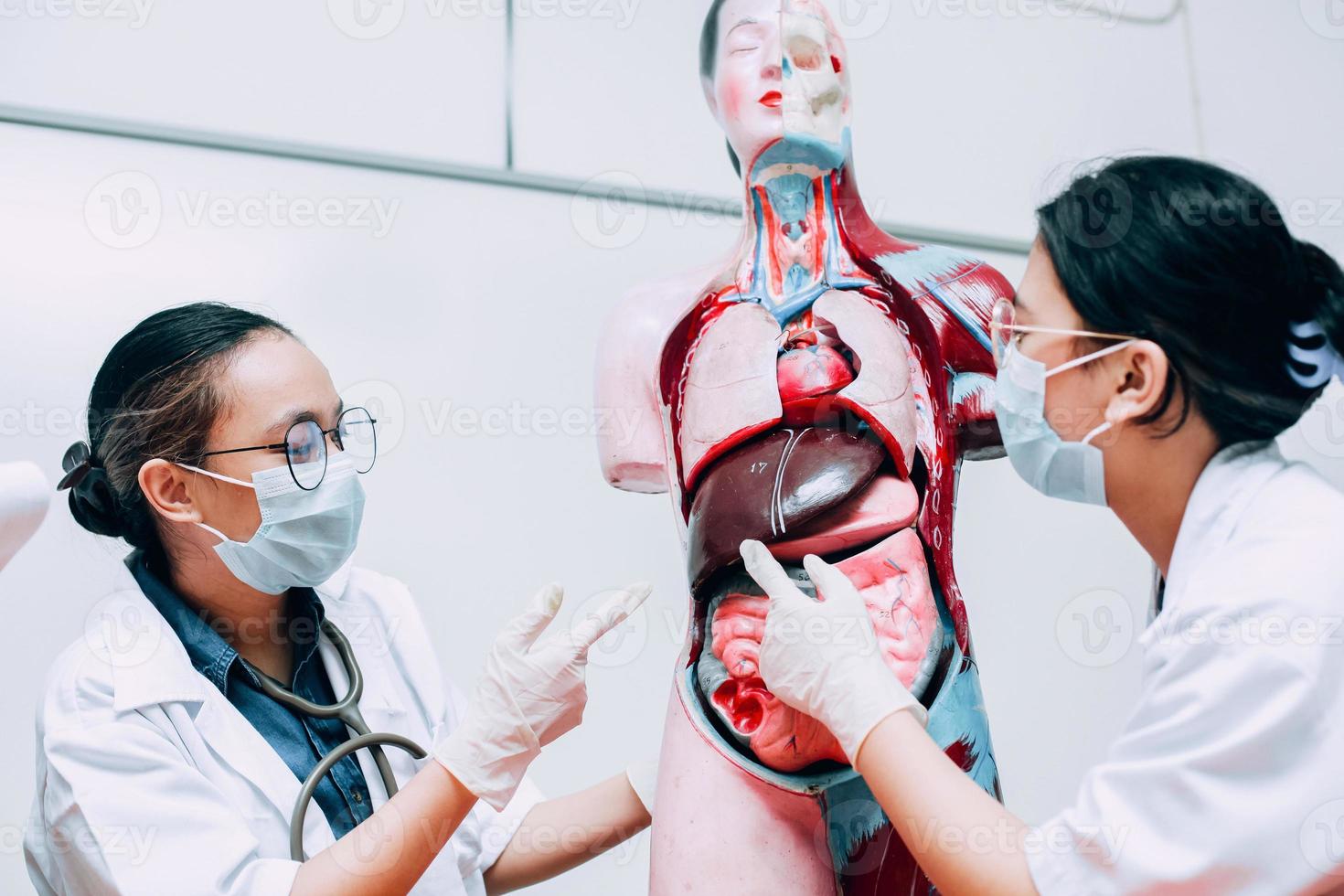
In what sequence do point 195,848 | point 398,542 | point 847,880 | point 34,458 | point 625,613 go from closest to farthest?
point 195,848 → point 847,880 → point 625,613 → point 34,458 → point 398,542

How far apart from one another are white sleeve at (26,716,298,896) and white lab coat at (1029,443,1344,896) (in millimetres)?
806

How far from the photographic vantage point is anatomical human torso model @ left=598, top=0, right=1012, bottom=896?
4.63ft

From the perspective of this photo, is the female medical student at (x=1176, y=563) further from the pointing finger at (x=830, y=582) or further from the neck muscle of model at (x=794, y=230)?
the neck muscle of model at (x=794, y=230)

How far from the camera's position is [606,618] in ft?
5.00

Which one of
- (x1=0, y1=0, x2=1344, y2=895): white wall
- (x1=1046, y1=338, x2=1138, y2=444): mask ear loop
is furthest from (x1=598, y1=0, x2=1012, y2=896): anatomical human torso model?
(x1=0, y1=0, x2=1344, y2=895): white wall

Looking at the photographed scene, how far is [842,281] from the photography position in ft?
5.40

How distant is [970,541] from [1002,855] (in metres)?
1.68

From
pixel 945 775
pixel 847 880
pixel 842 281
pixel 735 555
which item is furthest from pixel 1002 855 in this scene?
pixel 842 281

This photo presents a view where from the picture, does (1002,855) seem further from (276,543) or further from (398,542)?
(398,542)

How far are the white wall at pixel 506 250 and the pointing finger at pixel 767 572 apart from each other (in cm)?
85

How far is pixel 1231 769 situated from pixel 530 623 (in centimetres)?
79

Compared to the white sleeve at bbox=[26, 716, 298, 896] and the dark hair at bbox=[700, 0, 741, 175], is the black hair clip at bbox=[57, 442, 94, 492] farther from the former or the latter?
the dark hair at bbox=[700, 0, 741, 175]

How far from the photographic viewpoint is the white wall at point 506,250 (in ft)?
7.06

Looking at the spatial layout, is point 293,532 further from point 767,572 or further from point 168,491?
point 767,572
